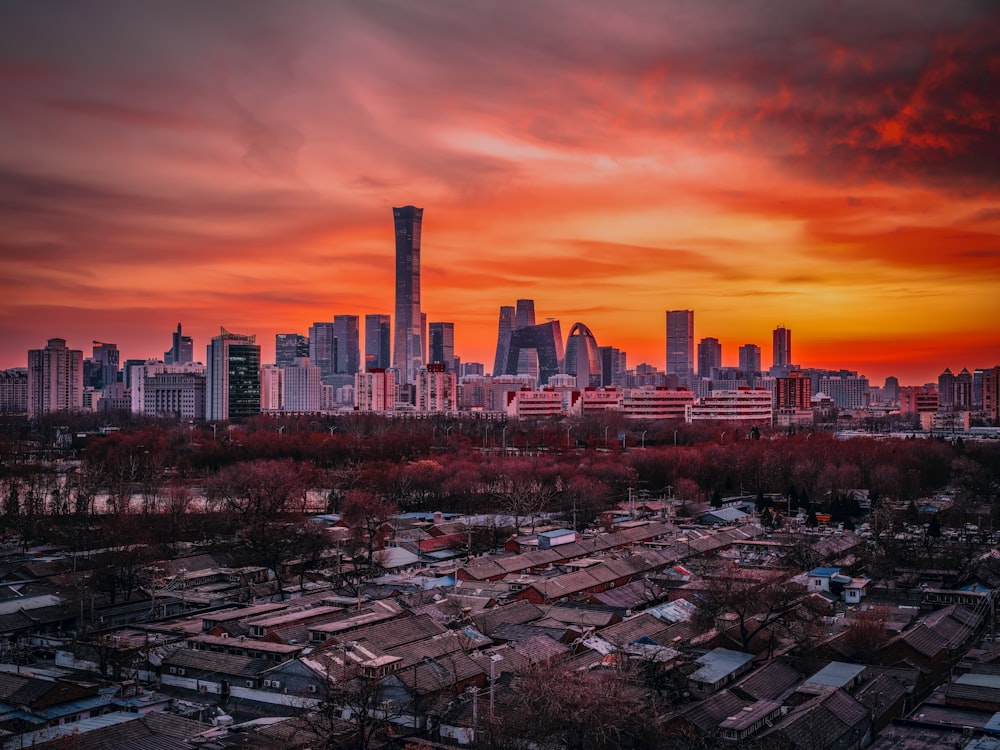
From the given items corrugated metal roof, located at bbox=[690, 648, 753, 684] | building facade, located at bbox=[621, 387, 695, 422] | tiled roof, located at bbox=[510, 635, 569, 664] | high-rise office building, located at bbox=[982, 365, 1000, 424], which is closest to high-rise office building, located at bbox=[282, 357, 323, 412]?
building facade, located at bbox=[621, 387, 695, 422]

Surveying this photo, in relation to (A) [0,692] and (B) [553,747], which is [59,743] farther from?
(B) [553,747]

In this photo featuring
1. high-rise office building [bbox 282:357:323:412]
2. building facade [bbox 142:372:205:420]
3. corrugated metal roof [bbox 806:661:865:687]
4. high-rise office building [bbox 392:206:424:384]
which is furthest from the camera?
high-rise office building [bbox 392:206:424:384]

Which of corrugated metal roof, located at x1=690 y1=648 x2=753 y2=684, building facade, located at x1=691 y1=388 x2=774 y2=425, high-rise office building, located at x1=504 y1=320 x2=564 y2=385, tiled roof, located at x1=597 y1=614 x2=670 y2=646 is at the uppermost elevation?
high-rise office building, located at x1=504 y1=320 x2=564 y2=385

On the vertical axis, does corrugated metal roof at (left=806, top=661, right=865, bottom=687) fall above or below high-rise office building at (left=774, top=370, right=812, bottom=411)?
below

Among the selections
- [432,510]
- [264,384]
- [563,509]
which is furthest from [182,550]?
[264,384]

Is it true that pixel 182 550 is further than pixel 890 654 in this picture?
Yes

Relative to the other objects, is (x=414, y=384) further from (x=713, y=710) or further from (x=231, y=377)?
(x=713, y=710)

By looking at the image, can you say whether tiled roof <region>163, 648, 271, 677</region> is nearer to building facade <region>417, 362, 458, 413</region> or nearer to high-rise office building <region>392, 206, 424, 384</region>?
building facade <region>417, 362, 458, 413</region>

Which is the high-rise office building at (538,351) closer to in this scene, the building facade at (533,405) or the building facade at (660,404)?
the building facade at (533,405)
